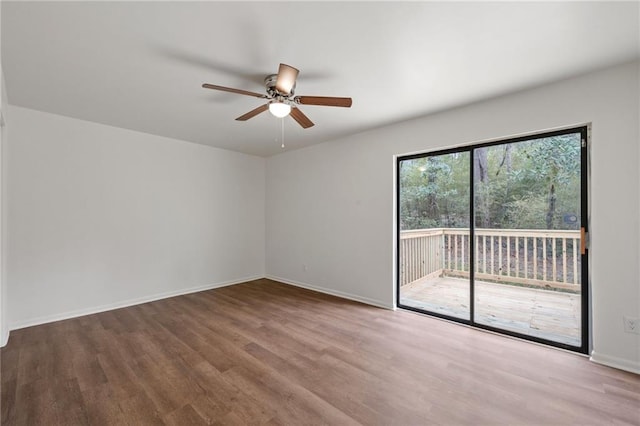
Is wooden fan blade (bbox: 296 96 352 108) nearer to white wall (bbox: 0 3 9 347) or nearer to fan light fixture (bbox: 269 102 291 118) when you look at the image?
fan light fixture (bbox: 269 102 291 118)

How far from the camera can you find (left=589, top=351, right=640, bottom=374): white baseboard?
6.89ft

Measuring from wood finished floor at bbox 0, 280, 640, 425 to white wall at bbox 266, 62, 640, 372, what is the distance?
676 mm

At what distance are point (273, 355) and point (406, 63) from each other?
9.03 ft

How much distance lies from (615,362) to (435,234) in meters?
1.84

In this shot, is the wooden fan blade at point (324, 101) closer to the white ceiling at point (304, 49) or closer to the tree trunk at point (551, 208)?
the white ceiling at point (304, 49)

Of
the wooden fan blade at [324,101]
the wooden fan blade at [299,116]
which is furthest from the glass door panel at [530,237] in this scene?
the wooden fan blade at [299,116]

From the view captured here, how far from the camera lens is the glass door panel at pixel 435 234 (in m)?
3.17

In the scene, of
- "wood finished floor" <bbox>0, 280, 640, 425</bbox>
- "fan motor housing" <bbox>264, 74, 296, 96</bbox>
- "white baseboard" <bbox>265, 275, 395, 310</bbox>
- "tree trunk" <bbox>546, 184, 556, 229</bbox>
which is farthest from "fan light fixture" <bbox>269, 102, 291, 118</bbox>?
"white baseboard" <bbox>265, 275, 395, 310</bbox>

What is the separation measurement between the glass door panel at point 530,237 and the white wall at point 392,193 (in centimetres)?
24

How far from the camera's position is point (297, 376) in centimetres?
207

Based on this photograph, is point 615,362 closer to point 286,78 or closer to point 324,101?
point 324,101

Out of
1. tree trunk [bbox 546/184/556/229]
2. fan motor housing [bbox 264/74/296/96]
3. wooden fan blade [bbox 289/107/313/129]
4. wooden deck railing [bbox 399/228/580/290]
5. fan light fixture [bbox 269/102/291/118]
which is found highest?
fan motor housing [bbox 264/74/296/96]

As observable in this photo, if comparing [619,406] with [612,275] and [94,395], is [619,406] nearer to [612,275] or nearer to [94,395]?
[612,275]

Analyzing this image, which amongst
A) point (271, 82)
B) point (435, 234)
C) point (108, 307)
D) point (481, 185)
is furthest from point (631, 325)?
point (108, 307)
